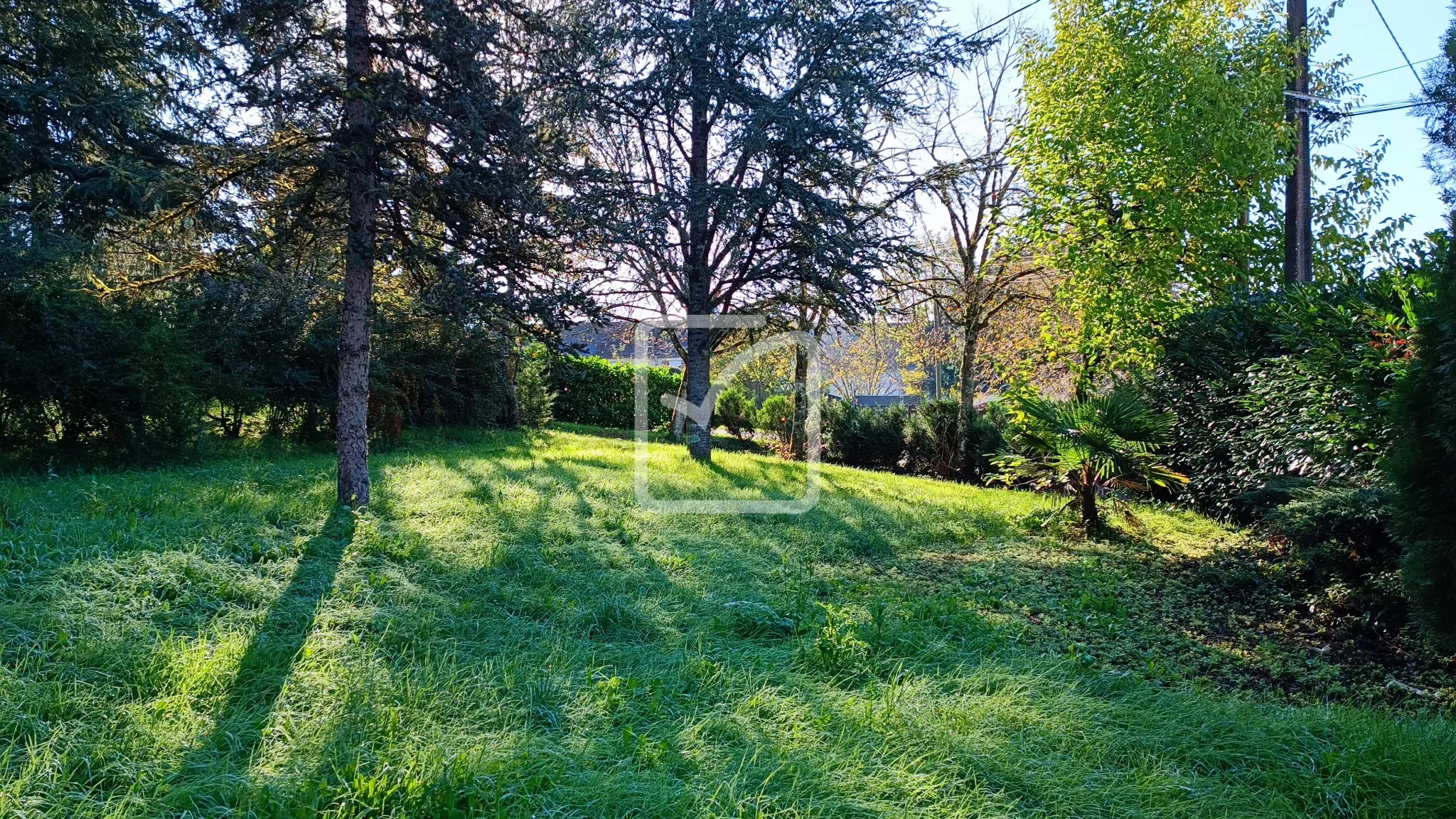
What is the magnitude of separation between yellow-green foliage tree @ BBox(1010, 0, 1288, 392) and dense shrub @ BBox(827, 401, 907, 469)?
Result: 19.7 ft

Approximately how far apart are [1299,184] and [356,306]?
9.77 m

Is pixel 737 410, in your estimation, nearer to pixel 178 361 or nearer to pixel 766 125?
pixel 766 125

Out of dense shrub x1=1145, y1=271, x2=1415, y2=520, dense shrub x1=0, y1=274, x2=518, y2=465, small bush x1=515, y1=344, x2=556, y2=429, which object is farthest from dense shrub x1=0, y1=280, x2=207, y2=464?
dense shrub x1=1145, y1=271, x2=1415, y2=520

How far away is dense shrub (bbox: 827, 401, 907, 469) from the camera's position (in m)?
14.3

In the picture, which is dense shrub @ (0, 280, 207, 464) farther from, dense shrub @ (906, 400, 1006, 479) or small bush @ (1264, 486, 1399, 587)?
dense shrub @ (906, 400, 1006, 479)

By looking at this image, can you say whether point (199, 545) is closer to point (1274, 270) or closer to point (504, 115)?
point (504, 115)

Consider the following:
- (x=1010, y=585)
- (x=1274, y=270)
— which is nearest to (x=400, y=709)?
(x=1010, y=585)

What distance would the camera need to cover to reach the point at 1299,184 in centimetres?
742

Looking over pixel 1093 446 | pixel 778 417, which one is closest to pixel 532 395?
pixel 778 417

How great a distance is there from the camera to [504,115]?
5836 mm

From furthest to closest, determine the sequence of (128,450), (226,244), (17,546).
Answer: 1. (128,450)
2. (226,244)
3. (17,546)

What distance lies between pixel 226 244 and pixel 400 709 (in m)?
5.98

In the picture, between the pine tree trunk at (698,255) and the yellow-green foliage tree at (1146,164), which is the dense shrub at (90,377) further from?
the yellow-green foliage tree at (1146,164)

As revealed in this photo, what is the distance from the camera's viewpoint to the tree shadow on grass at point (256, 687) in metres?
2.07
